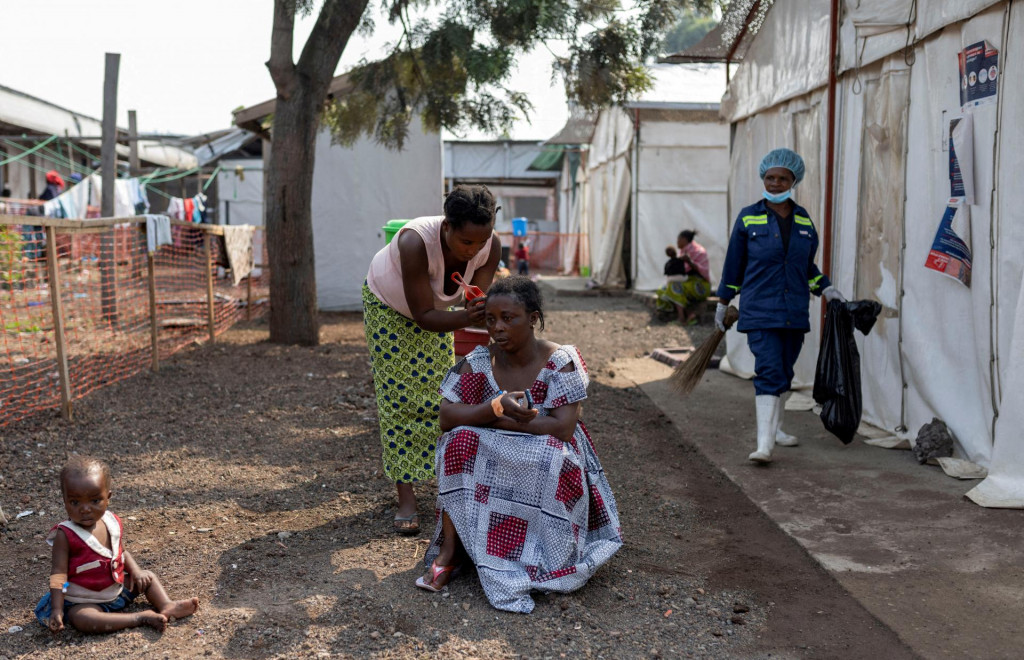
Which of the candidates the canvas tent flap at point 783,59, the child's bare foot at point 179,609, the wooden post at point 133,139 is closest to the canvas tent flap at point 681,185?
the canvas tent flap at point 783,59

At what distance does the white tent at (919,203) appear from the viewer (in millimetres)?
4219

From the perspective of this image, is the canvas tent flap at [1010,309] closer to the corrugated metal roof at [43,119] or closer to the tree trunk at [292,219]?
the tree trunk at [292,219]

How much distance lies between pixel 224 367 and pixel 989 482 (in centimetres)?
603

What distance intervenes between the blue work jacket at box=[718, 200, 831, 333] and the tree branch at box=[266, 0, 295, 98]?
5.24 m

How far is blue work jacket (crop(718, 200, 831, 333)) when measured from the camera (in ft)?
16.6

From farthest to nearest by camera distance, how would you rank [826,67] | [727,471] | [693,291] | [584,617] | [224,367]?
[693,291] < [224,367] < [826,67] < [727,471] < [584,617]

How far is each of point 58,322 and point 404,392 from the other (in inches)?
117

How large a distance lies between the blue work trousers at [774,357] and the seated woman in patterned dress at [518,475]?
2.10 m

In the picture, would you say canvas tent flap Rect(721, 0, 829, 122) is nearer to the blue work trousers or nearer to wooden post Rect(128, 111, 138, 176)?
the blue work trousers

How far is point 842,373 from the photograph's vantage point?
4.95 m

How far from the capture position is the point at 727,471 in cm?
495

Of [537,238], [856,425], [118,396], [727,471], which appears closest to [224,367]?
[118,396]

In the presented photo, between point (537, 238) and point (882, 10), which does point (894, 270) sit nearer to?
point (882, 10)

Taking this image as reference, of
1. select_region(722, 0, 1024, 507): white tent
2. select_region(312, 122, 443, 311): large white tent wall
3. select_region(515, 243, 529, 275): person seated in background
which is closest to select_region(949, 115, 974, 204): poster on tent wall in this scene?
select_region(722, 0, 1024, 507): white tent
